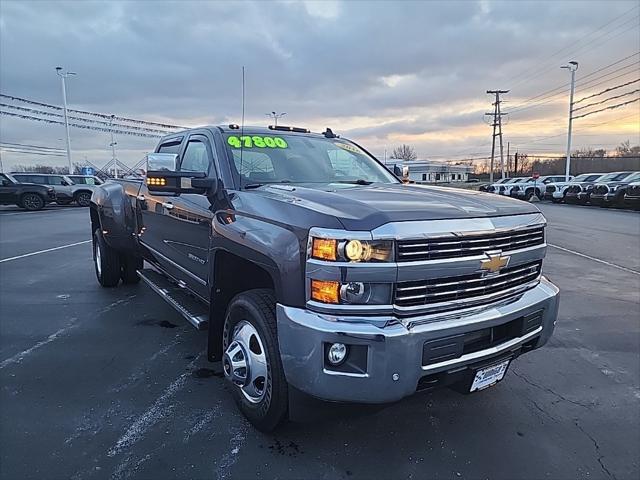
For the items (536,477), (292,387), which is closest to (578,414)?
(536,477)

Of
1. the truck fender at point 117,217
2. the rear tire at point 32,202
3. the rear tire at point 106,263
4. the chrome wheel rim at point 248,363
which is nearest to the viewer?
the chrome wheel rim at point 248,363

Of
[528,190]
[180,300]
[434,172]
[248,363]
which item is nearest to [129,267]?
[180,300]

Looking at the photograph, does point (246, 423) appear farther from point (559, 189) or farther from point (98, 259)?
point (559, 189)

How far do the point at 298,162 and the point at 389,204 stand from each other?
1.55 m

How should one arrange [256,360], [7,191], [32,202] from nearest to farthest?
[256,360], [7,191], [32,202]

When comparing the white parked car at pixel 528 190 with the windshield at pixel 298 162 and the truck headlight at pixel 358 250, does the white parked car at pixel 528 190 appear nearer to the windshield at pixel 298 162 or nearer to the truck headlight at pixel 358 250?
the windshield at pixel 298 162

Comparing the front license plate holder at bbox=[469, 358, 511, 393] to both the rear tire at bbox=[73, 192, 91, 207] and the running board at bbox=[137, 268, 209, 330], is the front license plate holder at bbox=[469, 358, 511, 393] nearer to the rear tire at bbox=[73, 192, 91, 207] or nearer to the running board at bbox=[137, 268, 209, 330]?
the running board at bbox=[137, 268, 209, 330]

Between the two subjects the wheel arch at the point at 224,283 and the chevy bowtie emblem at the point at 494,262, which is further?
the wheel arch at the point at 224,283

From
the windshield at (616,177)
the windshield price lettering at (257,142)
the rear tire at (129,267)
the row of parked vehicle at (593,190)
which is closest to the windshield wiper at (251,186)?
the windshield price lettering at (257,142)

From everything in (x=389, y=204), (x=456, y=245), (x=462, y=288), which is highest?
(x=389, y=204)

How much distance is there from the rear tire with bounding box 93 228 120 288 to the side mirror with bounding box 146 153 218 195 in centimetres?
346

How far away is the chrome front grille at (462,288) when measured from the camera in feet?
7.66

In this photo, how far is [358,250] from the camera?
2242mm

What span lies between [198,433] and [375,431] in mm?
1139
